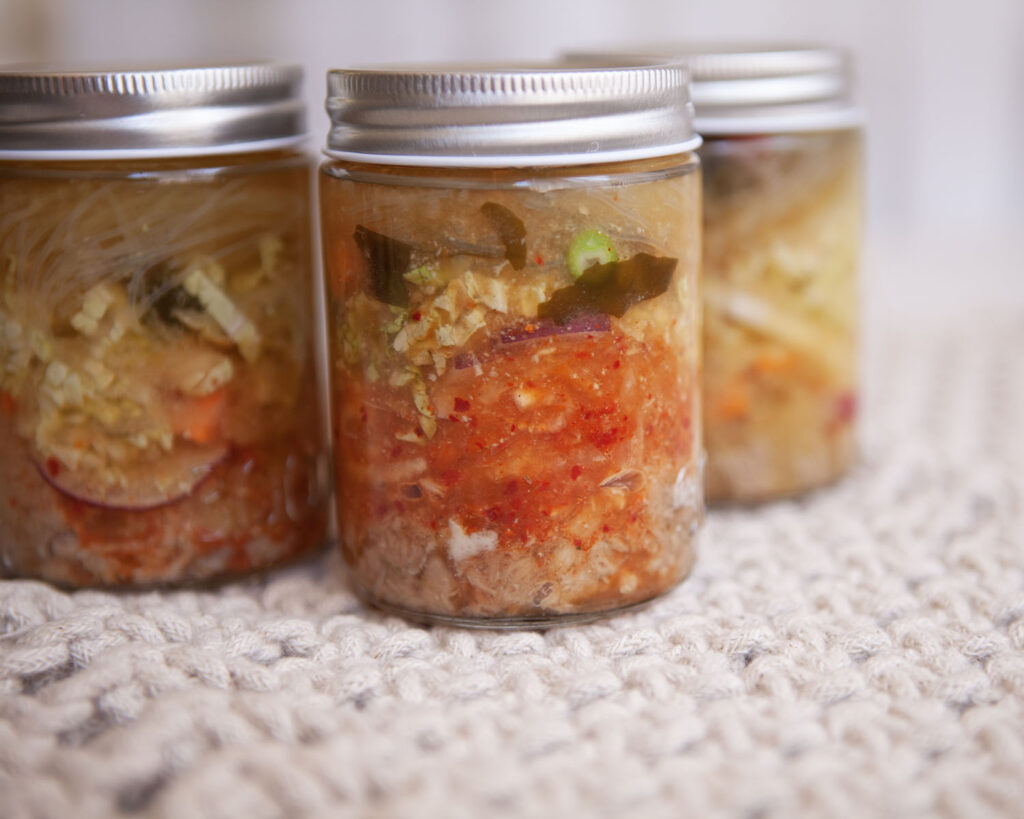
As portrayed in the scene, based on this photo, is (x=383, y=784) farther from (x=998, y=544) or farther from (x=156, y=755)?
(x=998, y=544)

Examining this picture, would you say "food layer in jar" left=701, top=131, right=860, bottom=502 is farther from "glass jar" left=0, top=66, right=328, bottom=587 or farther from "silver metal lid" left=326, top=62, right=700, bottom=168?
"glass jar" left=0, top=66, right=328, bottom=587

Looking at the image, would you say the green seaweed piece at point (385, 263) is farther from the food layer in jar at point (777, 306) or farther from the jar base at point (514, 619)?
the food layer in jar at point (777, 306)

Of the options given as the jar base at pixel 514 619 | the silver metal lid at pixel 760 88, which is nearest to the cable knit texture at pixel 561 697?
the jar base at pixel 514 619

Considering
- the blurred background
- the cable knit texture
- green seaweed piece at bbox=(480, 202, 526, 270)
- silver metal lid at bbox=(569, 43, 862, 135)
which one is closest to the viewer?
the cable knit texture

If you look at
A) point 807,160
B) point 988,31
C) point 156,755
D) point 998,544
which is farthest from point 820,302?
point 988,31

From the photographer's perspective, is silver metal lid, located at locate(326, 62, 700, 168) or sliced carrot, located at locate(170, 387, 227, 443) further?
sliced carrot, located at locate(170, 387, 227, 443)

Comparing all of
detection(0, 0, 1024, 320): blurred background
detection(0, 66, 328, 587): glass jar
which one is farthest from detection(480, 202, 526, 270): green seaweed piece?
detection(0, 0, 1024, 320): blurred background
